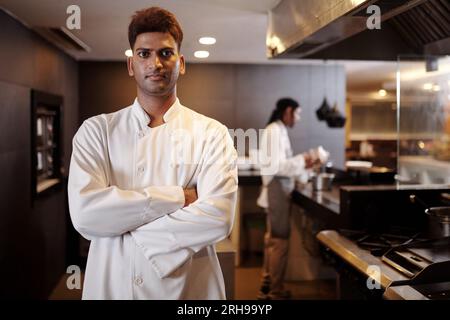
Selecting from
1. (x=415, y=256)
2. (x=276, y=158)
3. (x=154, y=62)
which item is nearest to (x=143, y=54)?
(x=154, y=62)

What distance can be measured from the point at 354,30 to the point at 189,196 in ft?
3.14

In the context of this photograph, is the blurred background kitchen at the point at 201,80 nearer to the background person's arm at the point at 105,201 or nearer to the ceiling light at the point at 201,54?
the ceiling light at the point at 201,54

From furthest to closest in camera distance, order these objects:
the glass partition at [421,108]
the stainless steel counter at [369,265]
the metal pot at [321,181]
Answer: the metal pot at [321,181] → the glass partition at [421,108] → the stainless steel counter at [369,265]

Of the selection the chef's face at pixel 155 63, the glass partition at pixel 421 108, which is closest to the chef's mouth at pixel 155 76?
the chef's face at pixel 155 63

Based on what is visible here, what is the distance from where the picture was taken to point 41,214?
1.69 meters

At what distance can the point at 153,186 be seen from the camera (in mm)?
1291

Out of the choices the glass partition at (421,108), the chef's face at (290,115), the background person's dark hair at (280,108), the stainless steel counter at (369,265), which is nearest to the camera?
the stainless steel counter at (369,265)

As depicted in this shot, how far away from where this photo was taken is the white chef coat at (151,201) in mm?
1215

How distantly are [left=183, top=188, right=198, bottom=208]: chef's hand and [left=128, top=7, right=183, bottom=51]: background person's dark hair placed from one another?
407mm

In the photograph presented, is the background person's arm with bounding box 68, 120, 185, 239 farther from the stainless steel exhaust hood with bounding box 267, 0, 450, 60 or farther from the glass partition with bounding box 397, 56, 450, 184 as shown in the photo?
the glass partition with bounding box 397, 56, 450, 184

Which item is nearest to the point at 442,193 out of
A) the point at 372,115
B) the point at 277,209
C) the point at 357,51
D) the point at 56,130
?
the point at 357,51

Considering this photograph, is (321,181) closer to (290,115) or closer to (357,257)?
(290,115)
